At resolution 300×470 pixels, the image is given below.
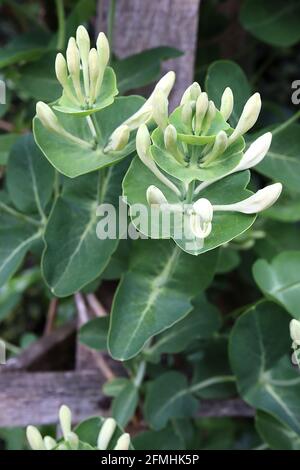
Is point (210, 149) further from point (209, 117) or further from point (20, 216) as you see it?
point (20, 216)

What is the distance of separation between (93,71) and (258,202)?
0.17 m

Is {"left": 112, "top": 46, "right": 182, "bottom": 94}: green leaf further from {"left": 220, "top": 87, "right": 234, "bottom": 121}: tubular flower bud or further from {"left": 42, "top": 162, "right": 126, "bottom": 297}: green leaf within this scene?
{"left": 220, "top": 87, "right": 234, "bottom": 121}: tubular flower bud

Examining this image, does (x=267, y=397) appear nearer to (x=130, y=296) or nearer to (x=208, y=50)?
(x=130, y=296)

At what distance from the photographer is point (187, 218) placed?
1.91 feet

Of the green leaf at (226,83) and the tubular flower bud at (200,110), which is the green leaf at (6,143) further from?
the tubular flower bud at (200,110)

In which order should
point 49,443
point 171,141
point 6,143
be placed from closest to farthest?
point 171,141, point 49,443, point 6,143

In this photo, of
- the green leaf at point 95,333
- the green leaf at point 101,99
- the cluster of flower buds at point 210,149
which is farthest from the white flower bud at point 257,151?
the green leaf at point 95,333

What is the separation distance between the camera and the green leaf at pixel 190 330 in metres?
0.85

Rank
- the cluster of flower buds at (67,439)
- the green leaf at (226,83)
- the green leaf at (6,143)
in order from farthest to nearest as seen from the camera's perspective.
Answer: the green leaf at (6,143) → the green leaf at (226,83) → the cluster of flower buds at (67,439)

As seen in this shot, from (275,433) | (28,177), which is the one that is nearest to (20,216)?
(28,177)

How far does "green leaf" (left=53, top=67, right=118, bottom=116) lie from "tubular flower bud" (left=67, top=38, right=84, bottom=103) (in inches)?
0.4

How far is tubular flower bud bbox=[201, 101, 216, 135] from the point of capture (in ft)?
1.83

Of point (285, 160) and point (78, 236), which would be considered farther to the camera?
point (285, 160)

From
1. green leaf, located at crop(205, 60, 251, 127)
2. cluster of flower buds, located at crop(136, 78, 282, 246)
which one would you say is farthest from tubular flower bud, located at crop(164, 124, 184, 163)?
green leaf, located at crop(205, 60, 251, 127)
